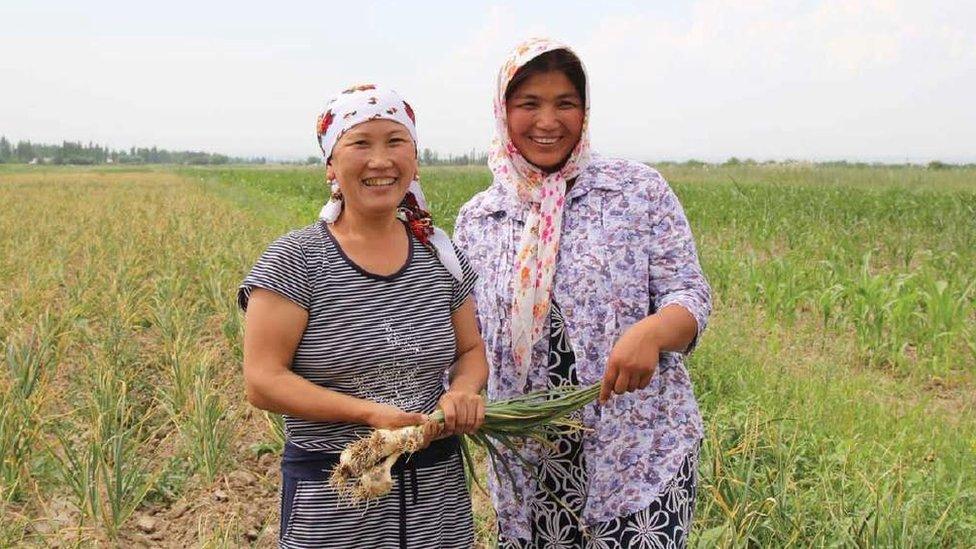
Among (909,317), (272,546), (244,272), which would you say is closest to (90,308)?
(244,272)

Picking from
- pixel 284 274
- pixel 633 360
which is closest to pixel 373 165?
pixel 284 274

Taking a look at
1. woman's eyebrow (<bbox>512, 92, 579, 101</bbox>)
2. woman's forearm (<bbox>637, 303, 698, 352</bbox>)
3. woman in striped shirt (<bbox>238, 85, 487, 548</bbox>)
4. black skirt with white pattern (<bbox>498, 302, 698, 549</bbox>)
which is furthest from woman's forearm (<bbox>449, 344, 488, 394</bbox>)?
woman's eyebrow (<bbox>512, 92, 579, 101</bbox>)

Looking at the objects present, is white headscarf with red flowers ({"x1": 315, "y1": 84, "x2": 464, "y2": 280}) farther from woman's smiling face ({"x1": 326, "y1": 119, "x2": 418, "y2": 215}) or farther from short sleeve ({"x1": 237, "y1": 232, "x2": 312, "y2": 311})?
short sleeve ({"x1": 237, "y1": 232, "x2": 312, "y2": 311})

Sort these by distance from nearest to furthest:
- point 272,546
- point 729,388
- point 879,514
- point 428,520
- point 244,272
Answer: point 428,520 → point 879,514 → point 272,546 → point 729,388 → point 244,272

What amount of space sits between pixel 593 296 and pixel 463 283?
26 cm

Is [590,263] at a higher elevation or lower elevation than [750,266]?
higher

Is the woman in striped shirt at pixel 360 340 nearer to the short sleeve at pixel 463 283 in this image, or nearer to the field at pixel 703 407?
the short sleeve at pixel 463 283

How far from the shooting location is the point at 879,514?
2.13 meters

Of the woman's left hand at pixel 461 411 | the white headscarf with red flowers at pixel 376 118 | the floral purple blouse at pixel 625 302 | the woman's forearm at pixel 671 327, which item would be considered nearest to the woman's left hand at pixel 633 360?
the woman's forearm at pixel 671 327

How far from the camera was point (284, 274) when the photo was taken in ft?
4.98

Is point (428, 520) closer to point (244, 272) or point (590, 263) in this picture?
point (590, 263)

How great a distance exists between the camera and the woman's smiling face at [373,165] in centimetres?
157

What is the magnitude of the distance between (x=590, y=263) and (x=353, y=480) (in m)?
0.61

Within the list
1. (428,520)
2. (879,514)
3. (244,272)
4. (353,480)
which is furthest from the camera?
(244,272)
